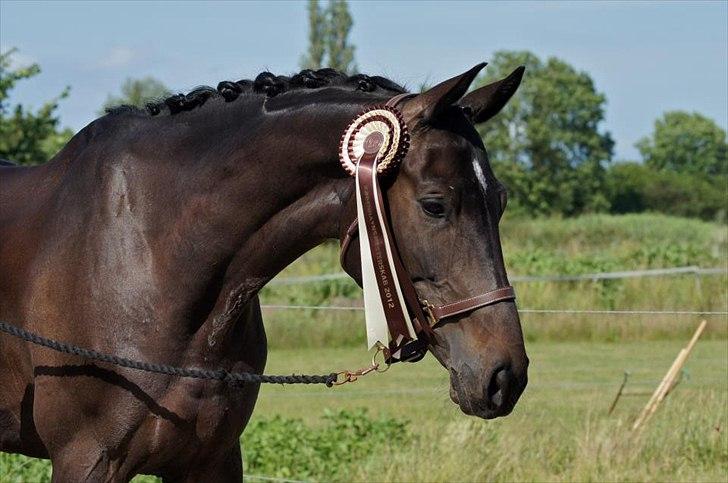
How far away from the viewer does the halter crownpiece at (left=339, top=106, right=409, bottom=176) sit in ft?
11.1

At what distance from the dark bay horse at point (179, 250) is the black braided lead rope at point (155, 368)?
0.06 metres

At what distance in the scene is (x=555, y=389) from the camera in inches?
458

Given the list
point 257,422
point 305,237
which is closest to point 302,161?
point 305,237

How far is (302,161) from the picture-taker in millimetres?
3674

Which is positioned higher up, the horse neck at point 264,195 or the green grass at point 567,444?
the horse neck at point 264,195

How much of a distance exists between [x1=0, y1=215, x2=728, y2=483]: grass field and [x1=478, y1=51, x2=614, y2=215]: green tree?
2946cm

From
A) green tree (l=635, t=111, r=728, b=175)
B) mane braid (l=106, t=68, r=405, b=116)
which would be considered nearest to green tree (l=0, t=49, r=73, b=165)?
mane braid (l=106, t=68, r=405, b=116)

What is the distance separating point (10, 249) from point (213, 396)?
0.92 metres

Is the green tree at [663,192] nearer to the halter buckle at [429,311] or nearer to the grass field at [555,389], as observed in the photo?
the grass field at [555,389]

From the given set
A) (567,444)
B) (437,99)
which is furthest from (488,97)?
(567,444)

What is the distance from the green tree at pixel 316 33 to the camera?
74438 mm

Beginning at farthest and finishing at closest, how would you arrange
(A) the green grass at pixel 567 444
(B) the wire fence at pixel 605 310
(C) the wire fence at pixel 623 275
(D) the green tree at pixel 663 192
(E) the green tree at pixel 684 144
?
(E) the green tree at pixel 684 144, (D) the green tree at pixel 663 192, (C) the wire fence at pixel 623 275, (A) the green grass at pixel 567 444, (B) the wire fence at pixel 605 310

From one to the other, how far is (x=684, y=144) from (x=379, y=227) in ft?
231

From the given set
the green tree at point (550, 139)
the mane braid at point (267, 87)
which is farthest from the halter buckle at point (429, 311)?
the green tree at point (550, 139)
